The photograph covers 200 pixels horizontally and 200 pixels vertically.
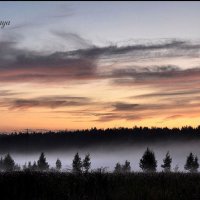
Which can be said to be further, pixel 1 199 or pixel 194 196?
pixel 194 196

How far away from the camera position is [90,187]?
603 inches

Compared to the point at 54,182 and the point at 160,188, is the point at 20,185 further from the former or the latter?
the point at 160,188

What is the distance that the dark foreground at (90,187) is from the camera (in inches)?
562

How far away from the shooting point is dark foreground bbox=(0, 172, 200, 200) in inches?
562

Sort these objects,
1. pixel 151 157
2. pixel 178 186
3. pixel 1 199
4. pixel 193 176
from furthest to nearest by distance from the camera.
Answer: pixel 151 157 → pixel 193 176 → pixel 178 186 → pixel 1 199

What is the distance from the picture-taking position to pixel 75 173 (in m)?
17.1

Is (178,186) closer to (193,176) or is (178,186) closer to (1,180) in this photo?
(193,176)

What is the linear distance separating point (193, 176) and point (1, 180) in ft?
24.5

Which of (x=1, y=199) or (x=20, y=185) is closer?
(x=1, y=199)

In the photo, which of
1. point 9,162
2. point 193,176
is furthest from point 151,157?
point 193,176

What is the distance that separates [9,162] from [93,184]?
389ft

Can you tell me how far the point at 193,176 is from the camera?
18516 mm

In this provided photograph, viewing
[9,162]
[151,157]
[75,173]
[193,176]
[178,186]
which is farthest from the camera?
[9,162]

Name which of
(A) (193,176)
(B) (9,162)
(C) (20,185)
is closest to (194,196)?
(A) (193,176)
